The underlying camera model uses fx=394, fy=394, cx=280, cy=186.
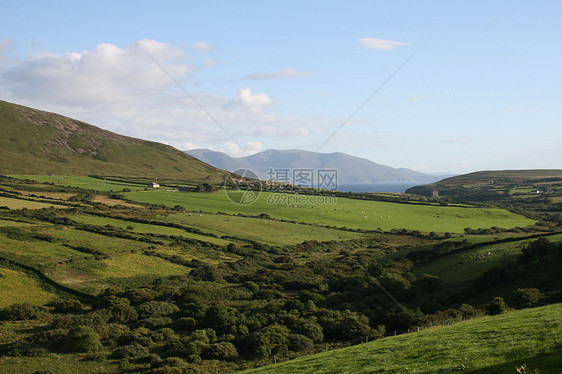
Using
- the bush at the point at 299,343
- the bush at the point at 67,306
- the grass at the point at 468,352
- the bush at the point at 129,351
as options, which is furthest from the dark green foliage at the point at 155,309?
the grass at the point at 468,352

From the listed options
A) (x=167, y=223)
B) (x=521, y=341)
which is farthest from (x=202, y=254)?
(x=521, y=341)

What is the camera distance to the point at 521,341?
55.0ft

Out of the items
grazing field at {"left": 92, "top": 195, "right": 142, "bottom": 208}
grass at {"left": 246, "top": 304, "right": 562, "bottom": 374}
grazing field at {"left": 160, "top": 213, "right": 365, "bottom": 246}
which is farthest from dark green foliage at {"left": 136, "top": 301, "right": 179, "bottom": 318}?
grazing field at {"left": 92, "top": 195, "right": 142, "bottom": 208}

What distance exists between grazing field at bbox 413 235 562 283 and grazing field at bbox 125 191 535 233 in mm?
49824

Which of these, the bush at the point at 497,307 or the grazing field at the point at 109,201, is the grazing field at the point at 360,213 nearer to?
the grazing field at the point at 109,201

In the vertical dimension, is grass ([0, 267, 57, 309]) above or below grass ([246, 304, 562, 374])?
below

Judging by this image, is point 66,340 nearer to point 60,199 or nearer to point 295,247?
point 295,247

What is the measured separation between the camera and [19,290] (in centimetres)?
3950

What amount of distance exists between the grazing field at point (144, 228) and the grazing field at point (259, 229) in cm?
530

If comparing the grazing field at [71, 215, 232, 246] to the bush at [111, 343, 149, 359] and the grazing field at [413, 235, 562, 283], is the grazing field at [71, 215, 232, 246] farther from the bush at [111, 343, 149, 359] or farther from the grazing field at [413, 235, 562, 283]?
the bush at [111, 343, 149, 359]

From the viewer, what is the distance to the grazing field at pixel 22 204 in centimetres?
7856

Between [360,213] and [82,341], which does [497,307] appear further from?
[360,213]

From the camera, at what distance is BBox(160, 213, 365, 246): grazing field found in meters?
83.4

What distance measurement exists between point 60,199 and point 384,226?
3220 inches
